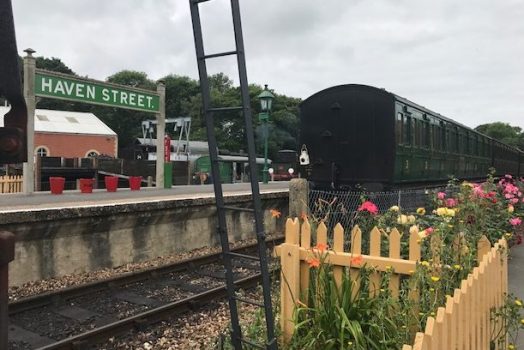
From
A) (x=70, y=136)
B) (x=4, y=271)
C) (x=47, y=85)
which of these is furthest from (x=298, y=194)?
(x=70, y=136)

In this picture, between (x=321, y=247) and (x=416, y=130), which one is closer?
(x=321, y=247)

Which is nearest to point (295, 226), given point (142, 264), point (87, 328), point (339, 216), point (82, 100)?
point (87, 328)

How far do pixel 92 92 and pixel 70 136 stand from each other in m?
32.0

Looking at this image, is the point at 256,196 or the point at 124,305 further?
the point at 124,305

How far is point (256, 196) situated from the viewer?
257 centimetres

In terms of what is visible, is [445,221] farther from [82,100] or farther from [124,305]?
[82,100]

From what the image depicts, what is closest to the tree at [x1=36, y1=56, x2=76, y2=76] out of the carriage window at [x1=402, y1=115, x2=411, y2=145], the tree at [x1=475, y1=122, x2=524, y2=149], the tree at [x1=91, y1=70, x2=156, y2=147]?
the tree at [x1=91, y1=70, x2=156, y2=147]

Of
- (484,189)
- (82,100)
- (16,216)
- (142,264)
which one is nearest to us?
(484,189)

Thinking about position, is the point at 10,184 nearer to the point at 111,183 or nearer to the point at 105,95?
the point at 111,183

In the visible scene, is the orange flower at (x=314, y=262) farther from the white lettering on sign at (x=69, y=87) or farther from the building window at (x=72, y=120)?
the building window at (x=72, y=120)

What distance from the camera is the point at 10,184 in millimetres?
17438

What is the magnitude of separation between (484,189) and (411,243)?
10.4 feet

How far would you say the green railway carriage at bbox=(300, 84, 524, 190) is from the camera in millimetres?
12008

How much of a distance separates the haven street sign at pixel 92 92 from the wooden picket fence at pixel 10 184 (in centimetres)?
477
